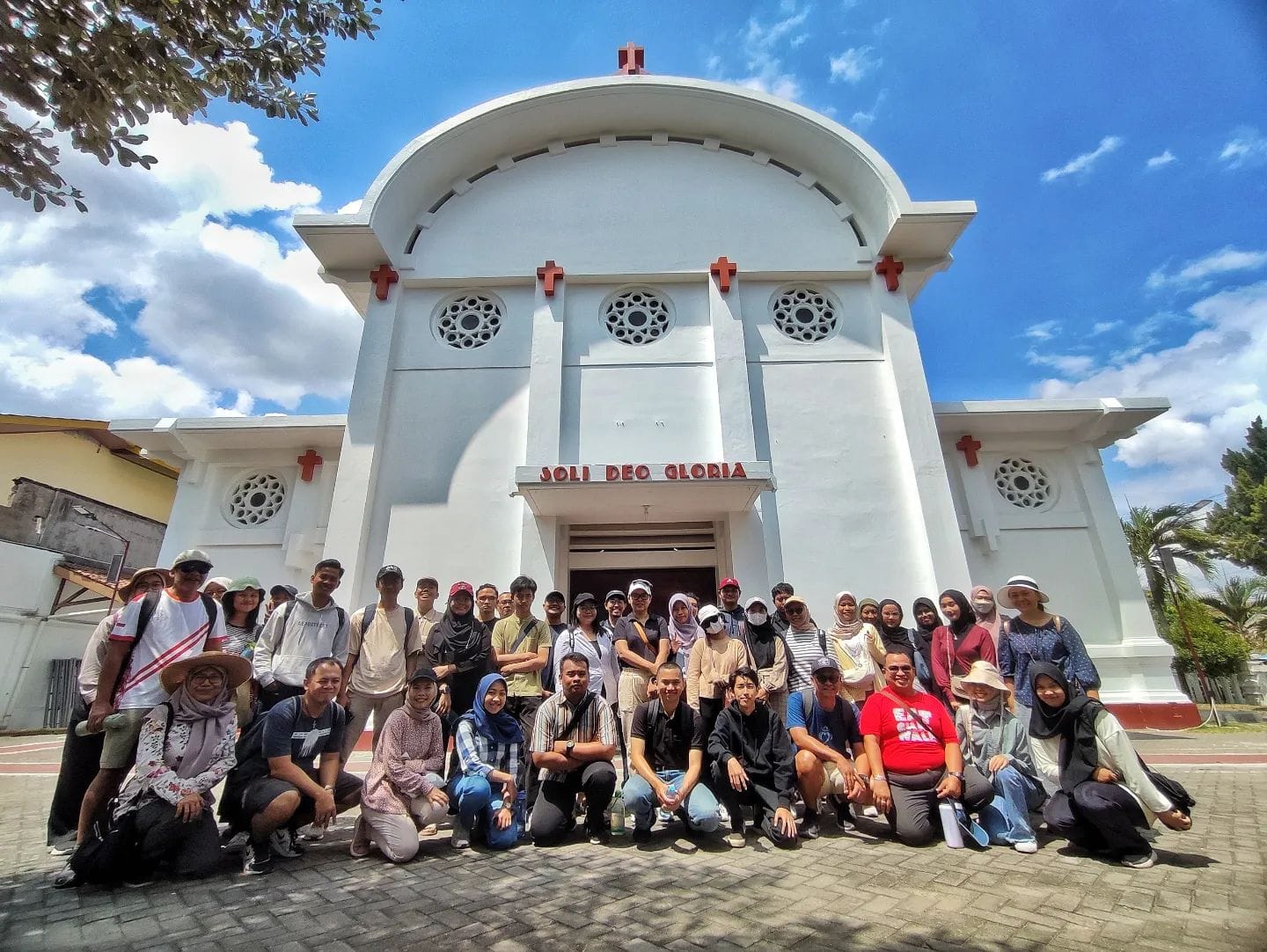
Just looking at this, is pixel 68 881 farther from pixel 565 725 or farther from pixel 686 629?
pixel 686 629

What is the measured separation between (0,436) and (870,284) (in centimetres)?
2155

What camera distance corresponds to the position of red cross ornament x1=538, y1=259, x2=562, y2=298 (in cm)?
952

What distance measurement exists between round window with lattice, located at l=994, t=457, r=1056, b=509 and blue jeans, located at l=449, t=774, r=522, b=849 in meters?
9.09

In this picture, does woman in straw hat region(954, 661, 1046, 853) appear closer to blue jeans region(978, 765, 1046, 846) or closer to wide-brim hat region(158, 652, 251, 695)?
blue jeans region(978, 765, 1046, 846)

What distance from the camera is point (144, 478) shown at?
18.5m

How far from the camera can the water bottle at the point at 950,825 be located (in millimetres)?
3410

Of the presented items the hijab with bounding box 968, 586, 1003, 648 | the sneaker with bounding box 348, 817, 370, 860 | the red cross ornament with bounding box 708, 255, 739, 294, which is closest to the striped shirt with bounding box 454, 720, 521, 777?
the sneaker with bounding box 348, 817, 370, 860

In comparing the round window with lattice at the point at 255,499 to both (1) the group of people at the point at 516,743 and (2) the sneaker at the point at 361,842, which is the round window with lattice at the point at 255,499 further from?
(2) the sneaker at the point at 361,842

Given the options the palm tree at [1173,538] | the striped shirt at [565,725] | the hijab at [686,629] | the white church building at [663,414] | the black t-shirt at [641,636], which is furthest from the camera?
the palm tree at [1173,538]

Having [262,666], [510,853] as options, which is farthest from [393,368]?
[510,853]

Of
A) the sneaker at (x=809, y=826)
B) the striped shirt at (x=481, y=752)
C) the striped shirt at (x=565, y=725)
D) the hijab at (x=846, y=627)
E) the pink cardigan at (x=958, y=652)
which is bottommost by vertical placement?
the sneaker at (x=809, y=826)

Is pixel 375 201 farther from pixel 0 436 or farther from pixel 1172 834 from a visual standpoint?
pixel 0 436

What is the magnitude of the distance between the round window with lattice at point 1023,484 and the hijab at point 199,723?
33.8 feet

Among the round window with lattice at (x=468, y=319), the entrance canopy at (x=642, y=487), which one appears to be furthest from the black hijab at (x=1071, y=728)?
the round window with lattice at (x=468, y=319)
